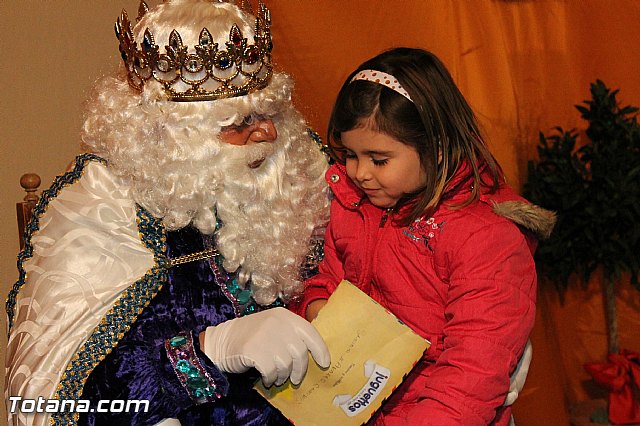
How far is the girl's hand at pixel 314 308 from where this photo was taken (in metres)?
2.01

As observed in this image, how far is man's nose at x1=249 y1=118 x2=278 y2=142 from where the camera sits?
1971 mm

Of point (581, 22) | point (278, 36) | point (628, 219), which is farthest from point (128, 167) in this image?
point (581, 22)

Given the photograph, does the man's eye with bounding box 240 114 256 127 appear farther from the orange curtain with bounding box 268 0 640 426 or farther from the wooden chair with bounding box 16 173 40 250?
the orange curtain with bounding box 268 0 640 426

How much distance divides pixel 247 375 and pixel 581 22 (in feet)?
7.59

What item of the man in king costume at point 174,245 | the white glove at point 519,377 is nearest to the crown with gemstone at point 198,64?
the man in king costume at point 174,245

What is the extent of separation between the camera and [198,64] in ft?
6.25

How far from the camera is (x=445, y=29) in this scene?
10.3ft

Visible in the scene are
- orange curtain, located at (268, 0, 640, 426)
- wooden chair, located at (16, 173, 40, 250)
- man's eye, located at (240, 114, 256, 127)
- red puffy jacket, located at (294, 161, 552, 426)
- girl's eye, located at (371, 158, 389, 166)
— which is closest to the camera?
red puffy jacket, located at (294, 161, 552, 426)

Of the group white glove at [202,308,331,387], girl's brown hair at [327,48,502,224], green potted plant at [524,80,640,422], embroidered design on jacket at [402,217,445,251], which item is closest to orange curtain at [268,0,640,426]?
green potted plant at [524,80,640,422]

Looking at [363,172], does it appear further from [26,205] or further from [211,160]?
[26,205]

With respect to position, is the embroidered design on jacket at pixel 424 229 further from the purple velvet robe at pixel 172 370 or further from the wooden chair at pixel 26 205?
the wooden chair at pixel 26 205

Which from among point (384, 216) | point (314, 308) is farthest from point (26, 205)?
point (384, 216)

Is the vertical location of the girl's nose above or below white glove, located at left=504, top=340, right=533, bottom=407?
above

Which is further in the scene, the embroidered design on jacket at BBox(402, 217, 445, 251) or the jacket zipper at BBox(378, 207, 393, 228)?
the jacket zipper at BBox(378, 207, 393, 228)
